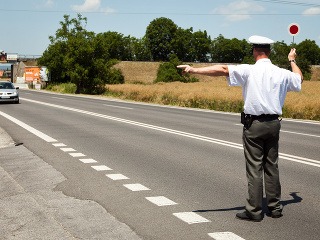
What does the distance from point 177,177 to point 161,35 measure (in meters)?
130

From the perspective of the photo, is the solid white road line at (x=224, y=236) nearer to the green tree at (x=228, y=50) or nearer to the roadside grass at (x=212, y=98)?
the roadside grass at (x=212, y=98)

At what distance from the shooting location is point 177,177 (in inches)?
316

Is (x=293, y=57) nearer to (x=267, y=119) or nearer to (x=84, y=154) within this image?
(x=267, y=119)

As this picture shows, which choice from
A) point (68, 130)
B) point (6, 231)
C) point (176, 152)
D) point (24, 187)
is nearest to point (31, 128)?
point (68, 130)

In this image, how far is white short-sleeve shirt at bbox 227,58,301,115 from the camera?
5379 mm

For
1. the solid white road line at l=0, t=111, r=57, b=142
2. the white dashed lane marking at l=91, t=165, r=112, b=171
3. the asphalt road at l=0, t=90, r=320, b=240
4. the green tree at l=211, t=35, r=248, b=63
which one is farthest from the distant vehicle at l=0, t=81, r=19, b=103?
the green tree at l=211, t=35, r=248, b=63

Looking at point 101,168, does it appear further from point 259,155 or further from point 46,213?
point 259,155

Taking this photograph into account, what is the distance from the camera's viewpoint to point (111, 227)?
16.9 feet

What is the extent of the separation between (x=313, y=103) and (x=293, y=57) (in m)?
20.1

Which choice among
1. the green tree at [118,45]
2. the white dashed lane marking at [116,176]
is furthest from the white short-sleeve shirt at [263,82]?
the green tree at [118,45]

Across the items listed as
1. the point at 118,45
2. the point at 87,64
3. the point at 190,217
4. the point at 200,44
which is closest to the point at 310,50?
the point at 200,44

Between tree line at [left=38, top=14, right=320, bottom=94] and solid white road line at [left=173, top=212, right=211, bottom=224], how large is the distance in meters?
57.4

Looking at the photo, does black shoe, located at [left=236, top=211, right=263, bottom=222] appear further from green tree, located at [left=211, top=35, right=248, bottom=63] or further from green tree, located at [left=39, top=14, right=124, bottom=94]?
green tree, located at [left=211, top=35, right=248, bottom=63]

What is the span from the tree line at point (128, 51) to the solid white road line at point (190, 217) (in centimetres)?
5737
